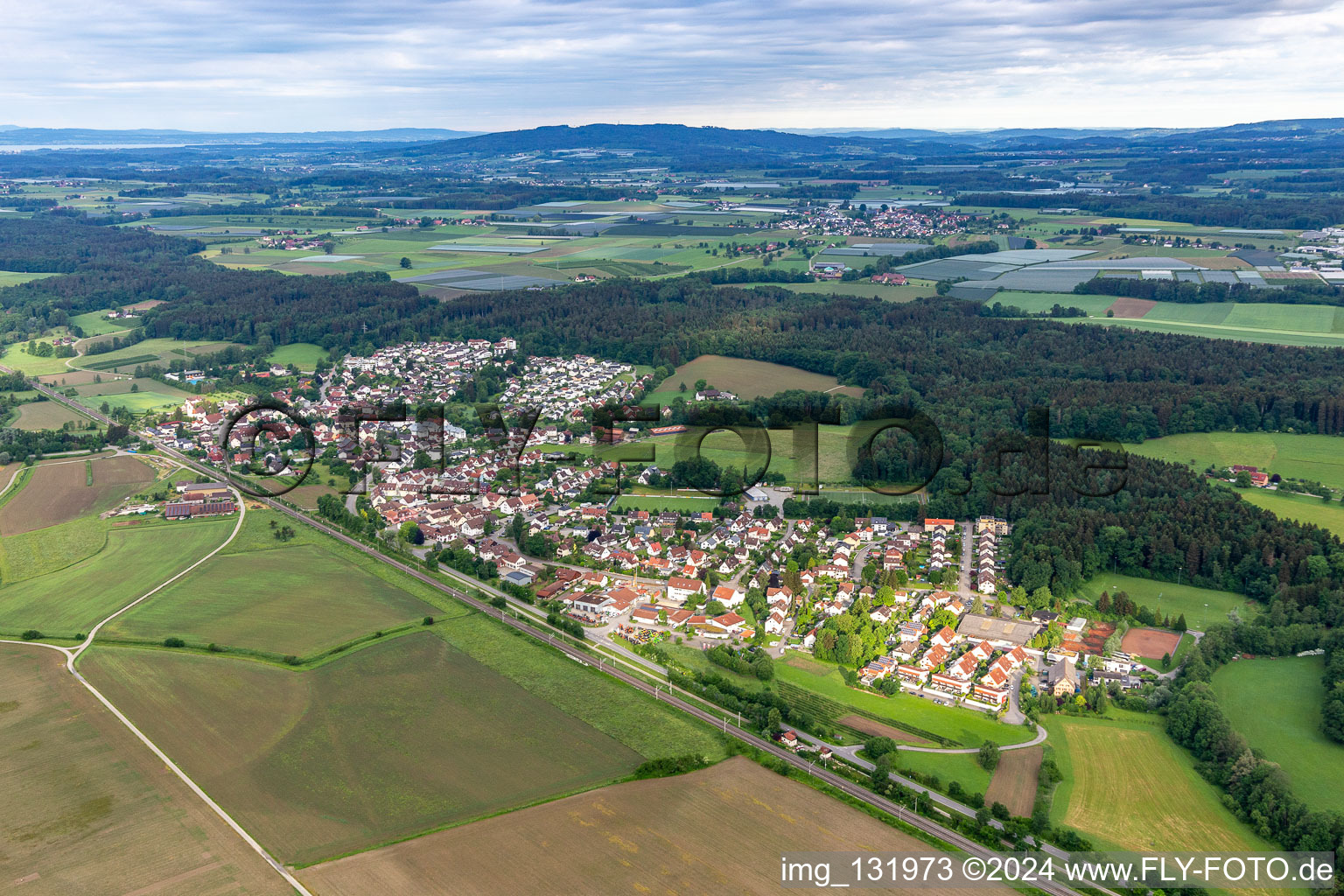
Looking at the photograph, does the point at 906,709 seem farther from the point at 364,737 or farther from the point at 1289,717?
the point at 364,737

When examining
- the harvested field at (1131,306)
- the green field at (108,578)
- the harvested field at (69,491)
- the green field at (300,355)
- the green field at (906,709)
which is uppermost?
the harvested field at (1131,306)

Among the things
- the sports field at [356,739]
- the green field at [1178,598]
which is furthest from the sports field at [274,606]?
the green field at [1178,598]

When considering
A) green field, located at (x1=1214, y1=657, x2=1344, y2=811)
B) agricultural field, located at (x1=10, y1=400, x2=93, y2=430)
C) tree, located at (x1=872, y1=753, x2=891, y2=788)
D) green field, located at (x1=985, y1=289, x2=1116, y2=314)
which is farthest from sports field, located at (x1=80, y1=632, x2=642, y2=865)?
green field, located at (x1=985, y1=289, x2=1116, y2=314)

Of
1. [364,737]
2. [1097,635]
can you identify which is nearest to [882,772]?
[1097,635]

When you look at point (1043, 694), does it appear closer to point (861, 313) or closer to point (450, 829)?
point (450, 829)

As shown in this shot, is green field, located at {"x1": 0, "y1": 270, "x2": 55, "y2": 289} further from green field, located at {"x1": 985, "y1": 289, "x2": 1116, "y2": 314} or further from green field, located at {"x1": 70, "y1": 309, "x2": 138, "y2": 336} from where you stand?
green field, located at {"x1": 985, "y1": 289, "x2": 1116, "y2": 314}

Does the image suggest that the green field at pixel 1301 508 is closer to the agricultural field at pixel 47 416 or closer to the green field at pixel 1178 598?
the green field at pixel 1178 598
